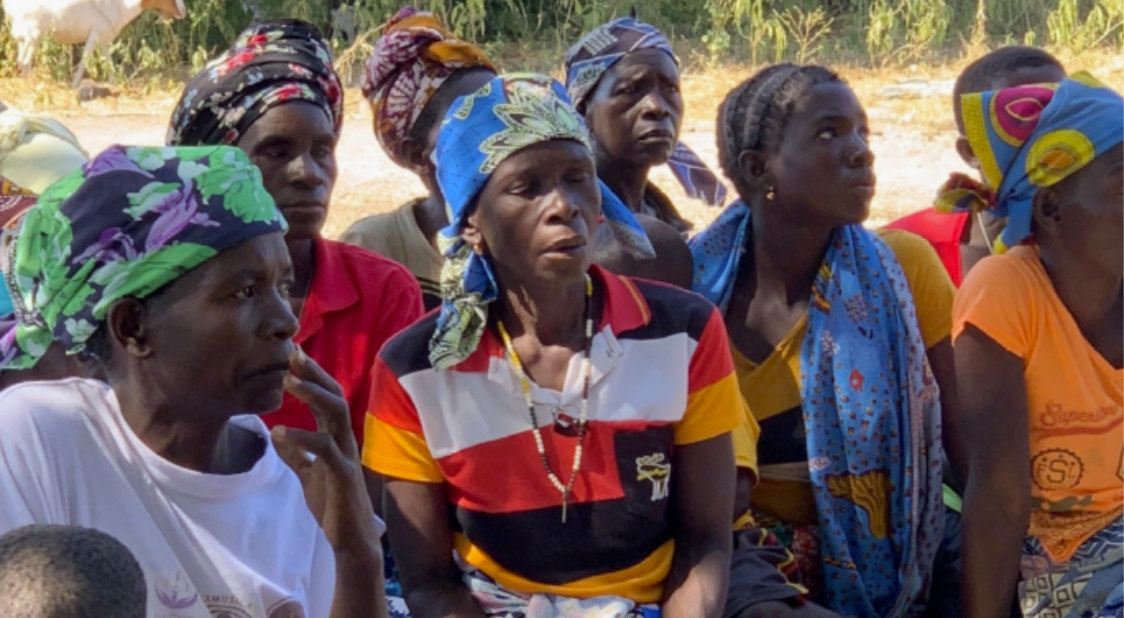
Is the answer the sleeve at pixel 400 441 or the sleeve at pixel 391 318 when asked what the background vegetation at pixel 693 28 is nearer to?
the sleeve at pixel 391 318

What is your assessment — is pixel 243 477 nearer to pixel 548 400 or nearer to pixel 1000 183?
pixel 548 400

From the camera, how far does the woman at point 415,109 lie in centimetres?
393

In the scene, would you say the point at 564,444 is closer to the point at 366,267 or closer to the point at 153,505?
the point at 366,267

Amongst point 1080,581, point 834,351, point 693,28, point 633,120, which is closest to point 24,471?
point 834,351

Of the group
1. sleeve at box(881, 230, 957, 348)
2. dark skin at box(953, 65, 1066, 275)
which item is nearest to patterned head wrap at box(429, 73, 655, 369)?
sleeve at box(881, 230, 957, 348)

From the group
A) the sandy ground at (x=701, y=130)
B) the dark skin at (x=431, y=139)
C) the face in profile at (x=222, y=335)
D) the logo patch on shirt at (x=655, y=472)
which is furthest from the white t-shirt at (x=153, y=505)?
the sandy ground at (x=701, y=130)

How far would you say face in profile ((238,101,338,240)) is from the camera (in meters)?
3.18

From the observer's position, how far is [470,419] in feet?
9.55

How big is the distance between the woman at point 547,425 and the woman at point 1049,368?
0.63 metres

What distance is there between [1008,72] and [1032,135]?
128cm

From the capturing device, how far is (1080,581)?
127 inches

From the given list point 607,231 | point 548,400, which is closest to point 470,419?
point 548,400

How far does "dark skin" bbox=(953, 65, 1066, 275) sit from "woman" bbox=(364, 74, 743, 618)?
1.34 m

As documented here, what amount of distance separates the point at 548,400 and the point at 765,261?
912 mm
